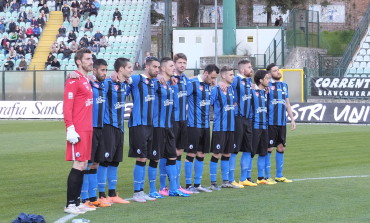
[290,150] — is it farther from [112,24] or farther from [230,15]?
[112,24]

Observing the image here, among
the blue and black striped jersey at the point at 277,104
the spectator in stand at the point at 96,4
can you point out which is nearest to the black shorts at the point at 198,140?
the blue and black striped jersey at the point at 277,104

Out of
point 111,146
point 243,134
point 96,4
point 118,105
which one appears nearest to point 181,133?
point 243,134

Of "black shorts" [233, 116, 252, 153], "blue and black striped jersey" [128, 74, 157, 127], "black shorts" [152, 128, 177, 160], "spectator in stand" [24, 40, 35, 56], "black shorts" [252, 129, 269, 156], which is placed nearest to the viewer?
"blue and black striped jersey" [128, 74, 157, 127]

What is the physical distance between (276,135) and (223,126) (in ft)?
5.36

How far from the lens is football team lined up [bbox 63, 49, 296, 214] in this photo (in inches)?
446

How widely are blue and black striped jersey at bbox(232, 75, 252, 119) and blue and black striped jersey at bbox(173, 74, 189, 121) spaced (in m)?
1.22

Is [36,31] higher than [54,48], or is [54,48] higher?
[36,31]

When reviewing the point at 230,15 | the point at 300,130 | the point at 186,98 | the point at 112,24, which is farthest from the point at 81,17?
the point at 186,98

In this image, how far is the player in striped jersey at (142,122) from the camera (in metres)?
12.7

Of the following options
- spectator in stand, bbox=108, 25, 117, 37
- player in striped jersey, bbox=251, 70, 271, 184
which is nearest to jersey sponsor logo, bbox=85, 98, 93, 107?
player in striped jersey, bbox=251, 70, 271, 184

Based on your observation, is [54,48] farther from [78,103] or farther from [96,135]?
[78,103]

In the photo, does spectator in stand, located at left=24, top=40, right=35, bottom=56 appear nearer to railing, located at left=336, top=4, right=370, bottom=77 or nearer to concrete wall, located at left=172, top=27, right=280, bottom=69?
concrete wall, located at left=172, top=27, right=280, bottom=69

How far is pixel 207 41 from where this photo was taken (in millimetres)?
49719

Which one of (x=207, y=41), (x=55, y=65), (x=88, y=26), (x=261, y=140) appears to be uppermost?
(x=88, y=26)
